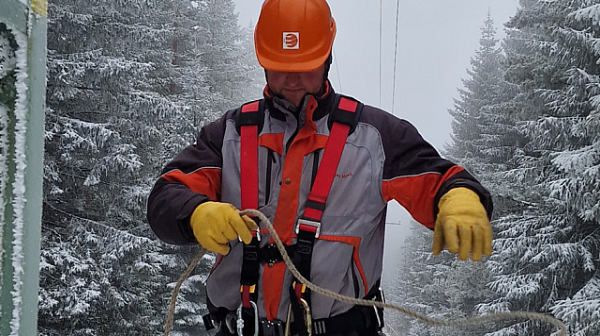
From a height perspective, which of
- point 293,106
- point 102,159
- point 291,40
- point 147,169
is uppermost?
point 291,40

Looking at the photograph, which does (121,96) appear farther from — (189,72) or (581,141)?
(581,141)

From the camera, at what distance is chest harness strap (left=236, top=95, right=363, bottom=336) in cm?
247

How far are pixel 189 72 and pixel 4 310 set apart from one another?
14549 mm

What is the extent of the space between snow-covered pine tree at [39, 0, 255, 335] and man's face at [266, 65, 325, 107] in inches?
311

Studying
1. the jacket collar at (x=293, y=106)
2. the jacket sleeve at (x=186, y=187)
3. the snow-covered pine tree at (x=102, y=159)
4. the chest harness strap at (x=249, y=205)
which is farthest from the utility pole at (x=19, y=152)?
the snow-covered pine tree at (x=102, y=159)

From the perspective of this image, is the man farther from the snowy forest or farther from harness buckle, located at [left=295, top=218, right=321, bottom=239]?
the snowy forest

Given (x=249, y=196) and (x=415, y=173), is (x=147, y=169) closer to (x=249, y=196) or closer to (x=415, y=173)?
(x=249, y=196)

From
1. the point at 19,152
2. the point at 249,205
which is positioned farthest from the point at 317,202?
the point at 19,152

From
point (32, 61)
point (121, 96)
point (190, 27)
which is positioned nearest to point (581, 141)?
point (121, 96)

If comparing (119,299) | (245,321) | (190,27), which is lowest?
(119,299)

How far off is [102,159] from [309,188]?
Result: 29.0 ft

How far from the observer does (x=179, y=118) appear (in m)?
11.9

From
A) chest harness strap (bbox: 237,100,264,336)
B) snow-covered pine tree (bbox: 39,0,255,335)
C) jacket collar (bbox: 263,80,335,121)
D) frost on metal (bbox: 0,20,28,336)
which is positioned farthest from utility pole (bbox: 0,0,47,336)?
snow-covered pine tree (bbox: 39,0,255,335)

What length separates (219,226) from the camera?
2211 millimetres
